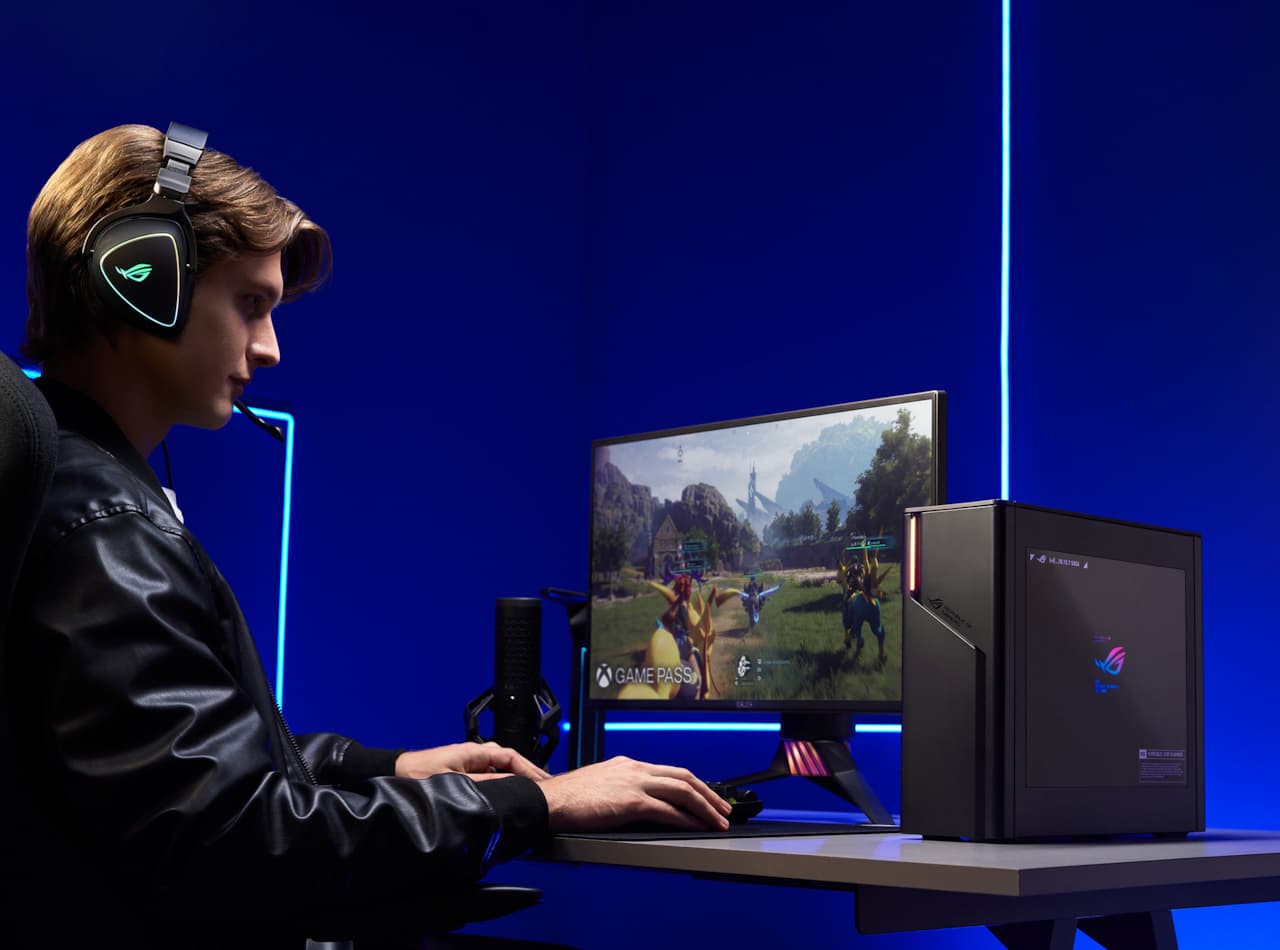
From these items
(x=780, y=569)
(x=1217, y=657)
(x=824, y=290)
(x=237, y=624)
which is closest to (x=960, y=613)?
(x=780, y=569)

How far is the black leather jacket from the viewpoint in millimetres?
973

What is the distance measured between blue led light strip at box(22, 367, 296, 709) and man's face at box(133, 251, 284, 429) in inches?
53.6

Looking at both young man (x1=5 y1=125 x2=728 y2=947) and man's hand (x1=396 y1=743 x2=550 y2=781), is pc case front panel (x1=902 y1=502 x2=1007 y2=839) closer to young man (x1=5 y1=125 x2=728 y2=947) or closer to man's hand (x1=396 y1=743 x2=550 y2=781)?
young man (x1=5 y1=125 x2=728 y2=947)

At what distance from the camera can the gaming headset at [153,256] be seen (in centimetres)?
114

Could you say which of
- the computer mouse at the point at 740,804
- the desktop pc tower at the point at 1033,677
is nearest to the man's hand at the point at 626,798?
the computer mouse at the point at 740,804

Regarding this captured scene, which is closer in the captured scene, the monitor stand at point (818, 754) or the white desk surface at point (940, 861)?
the white desk surface at point (940, 861)

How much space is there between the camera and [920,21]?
2.74 m

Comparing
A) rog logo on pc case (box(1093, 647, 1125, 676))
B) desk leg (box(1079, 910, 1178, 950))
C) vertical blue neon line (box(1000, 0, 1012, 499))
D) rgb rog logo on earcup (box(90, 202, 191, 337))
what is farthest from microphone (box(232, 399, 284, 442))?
vertical blue neon line (box(1000, 0, 1012, 499))

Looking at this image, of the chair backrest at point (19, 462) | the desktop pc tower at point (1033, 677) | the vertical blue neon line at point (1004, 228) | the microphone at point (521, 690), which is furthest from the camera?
the vertical blue neon line at point (1004, 228)

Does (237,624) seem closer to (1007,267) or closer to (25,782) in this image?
(25,782)

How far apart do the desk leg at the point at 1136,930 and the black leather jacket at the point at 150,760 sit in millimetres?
818

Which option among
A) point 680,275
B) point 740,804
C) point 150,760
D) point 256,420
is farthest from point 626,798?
point 680,275

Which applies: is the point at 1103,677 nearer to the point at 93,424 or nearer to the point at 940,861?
the point at 940,861

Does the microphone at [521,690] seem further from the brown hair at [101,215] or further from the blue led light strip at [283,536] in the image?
the brown hair at [101,215]
